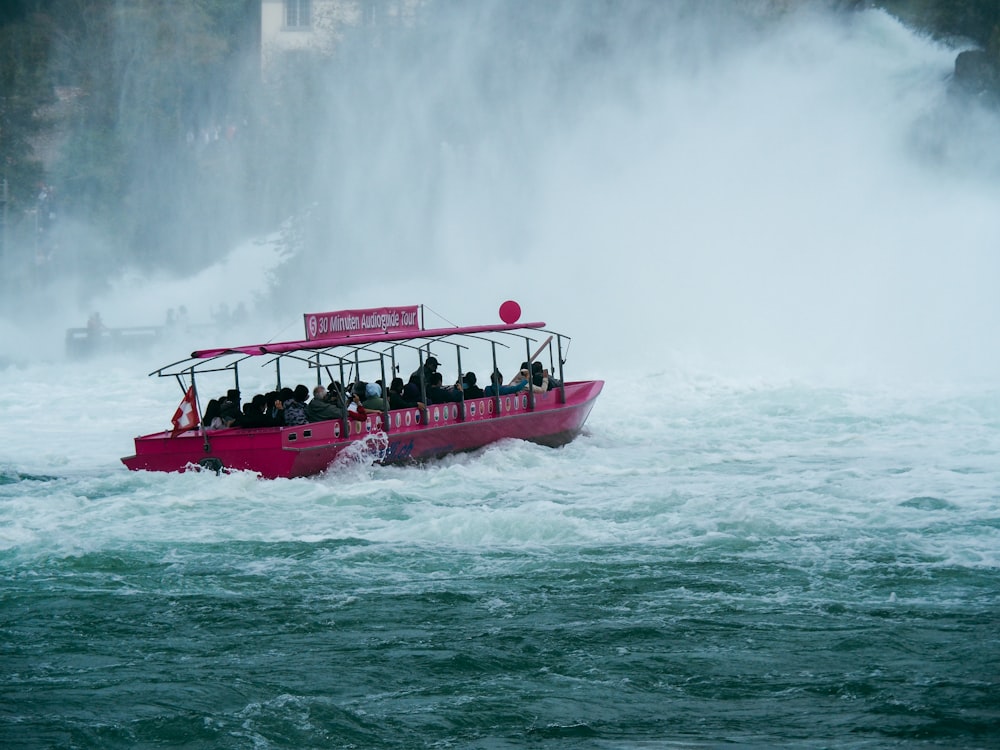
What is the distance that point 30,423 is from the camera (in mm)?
25641

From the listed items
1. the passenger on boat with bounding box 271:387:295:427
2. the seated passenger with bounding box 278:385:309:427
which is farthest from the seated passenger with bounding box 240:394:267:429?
the seated passenger with bounding box 278:385:309:427

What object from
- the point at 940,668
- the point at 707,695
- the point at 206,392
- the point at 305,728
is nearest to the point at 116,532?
the point at 305,728

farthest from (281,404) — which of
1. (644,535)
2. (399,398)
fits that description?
(644,535)

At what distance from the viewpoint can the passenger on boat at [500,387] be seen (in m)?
18.9

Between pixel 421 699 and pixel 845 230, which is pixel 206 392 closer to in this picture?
pixel 845 230

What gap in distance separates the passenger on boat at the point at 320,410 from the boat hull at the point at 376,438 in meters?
0.15

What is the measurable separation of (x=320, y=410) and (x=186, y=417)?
1.72 meters

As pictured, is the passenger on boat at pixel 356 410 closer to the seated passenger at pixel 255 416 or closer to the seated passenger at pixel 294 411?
the seated passenger at pixel 294 411

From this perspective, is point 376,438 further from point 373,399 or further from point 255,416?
point 255,416

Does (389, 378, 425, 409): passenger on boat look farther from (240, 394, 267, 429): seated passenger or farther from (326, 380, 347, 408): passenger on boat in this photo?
(240, 394, 267, 429): seated passenger

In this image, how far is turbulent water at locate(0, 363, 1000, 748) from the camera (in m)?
8.50

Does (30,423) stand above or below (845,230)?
below

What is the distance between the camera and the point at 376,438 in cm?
1683

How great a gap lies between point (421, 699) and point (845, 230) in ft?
91.3
